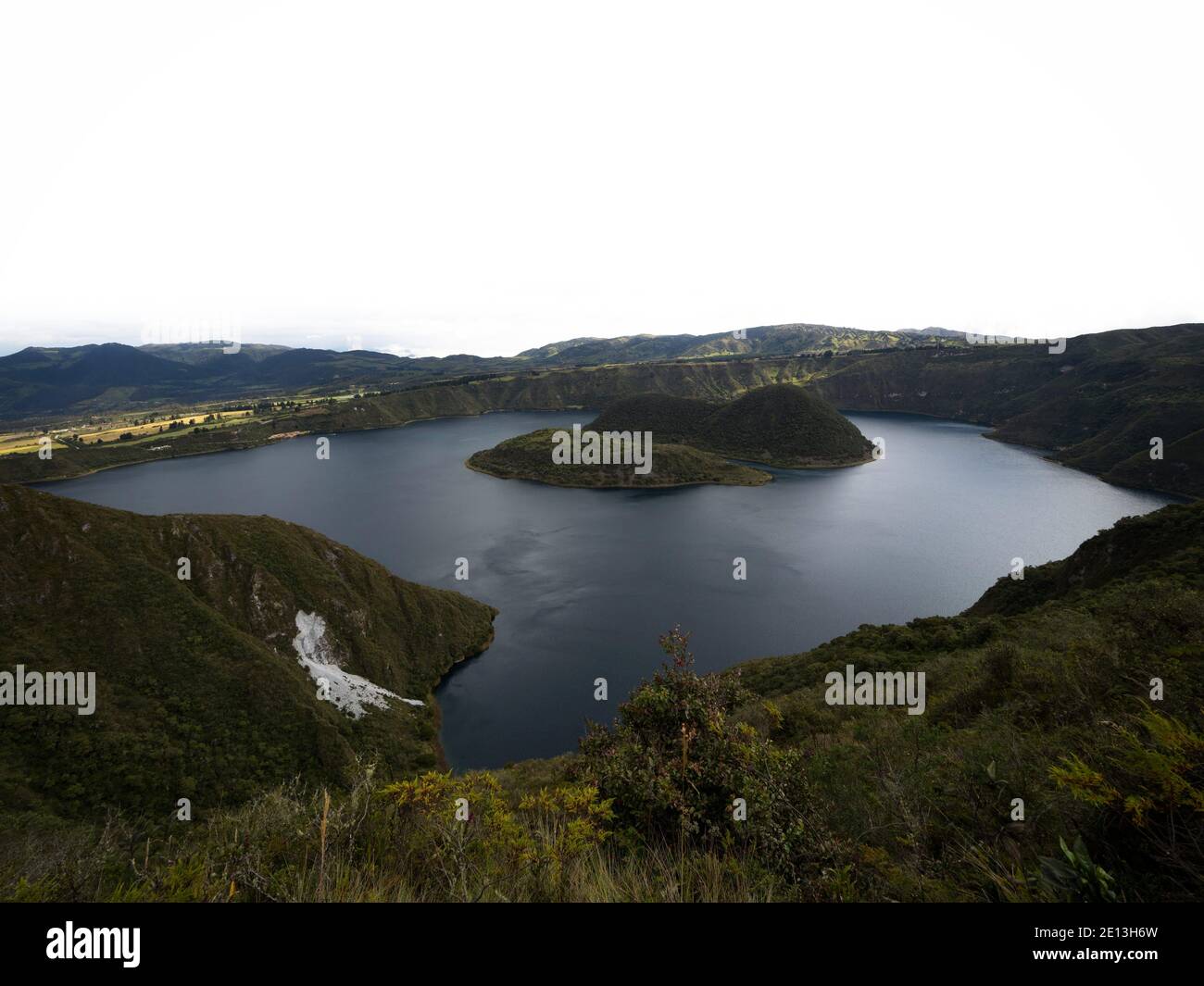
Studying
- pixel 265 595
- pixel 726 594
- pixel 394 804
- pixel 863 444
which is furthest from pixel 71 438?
pixel 863 444

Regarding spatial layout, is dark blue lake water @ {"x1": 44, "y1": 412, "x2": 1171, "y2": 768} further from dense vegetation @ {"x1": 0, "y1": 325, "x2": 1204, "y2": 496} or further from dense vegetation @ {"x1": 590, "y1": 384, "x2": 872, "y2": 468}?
dense vegetation @ {"x1": 590, "y1": 384, "x2": 872, "y2": 468}

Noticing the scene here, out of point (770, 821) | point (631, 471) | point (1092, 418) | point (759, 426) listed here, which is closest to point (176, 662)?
point (770, 821)

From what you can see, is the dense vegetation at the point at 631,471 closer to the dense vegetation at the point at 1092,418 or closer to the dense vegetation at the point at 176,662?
the dense vegetation at the point at 1092,418

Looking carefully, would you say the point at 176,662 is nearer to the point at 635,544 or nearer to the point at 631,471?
the point at 635,544

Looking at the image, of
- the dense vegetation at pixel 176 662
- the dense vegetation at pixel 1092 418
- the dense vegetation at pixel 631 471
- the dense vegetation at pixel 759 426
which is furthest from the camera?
the dense vegetation at pixel 759 426

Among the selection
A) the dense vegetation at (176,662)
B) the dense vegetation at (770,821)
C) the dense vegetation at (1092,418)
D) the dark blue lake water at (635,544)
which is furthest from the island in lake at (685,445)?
the dense vegetation at (770,821)
